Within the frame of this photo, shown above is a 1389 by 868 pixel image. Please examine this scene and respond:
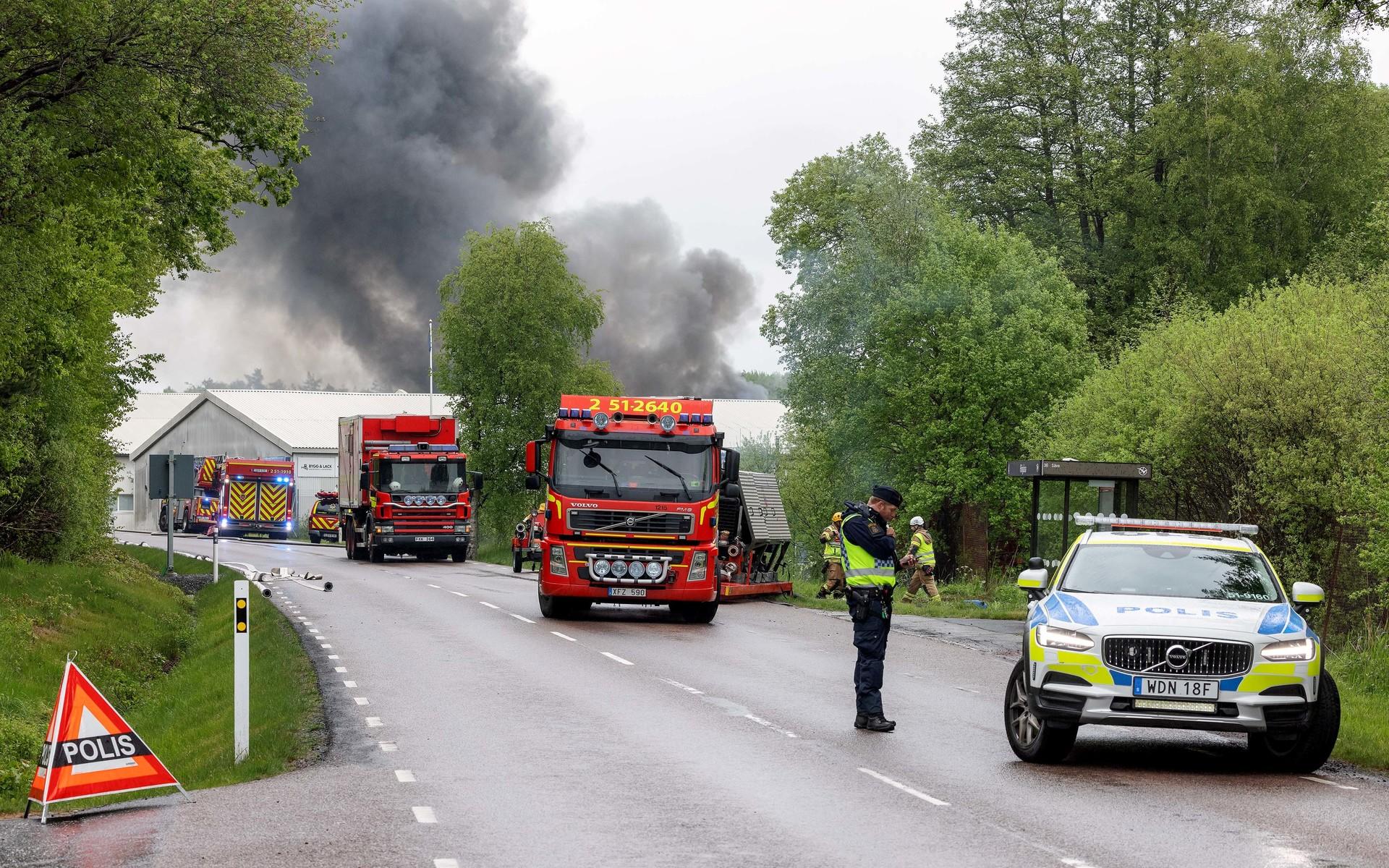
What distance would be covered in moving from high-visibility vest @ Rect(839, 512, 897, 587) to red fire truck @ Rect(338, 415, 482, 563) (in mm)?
32460

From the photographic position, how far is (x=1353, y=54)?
4894 cm

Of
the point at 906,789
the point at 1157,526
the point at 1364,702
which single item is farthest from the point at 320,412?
the point at 906,789

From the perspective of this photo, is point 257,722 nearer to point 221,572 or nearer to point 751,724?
point 751,724

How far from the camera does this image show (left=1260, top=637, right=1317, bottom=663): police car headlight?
11.0 m

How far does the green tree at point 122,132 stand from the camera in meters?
17.2

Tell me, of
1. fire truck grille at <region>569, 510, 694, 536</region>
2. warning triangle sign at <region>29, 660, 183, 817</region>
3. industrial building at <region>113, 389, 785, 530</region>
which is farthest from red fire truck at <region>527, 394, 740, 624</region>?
industrial building at <region>113, 389, 785, 530</region>

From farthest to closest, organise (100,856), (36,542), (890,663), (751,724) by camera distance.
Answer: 1. (36,542)
2. (890,663)
3. (751,724)
4. (100,856)

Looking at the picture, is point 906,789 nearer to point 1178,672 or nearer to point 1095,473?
point 1178,672

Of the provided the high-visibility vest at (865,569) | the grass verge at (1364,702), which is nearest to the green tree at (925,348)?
the grass verge at (1364,702)

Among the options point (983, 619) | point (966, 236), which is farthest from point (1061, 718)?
point (966, 236)

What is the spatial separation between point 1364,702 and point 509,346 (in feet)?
167

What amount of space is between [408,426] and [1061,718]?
36.1 metres

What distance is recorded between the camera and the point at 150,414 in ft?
388

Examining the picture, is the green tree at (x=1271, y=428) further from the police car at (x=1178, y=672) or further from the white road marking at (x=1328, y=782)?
the white road marking at (x=1328, y=782)
